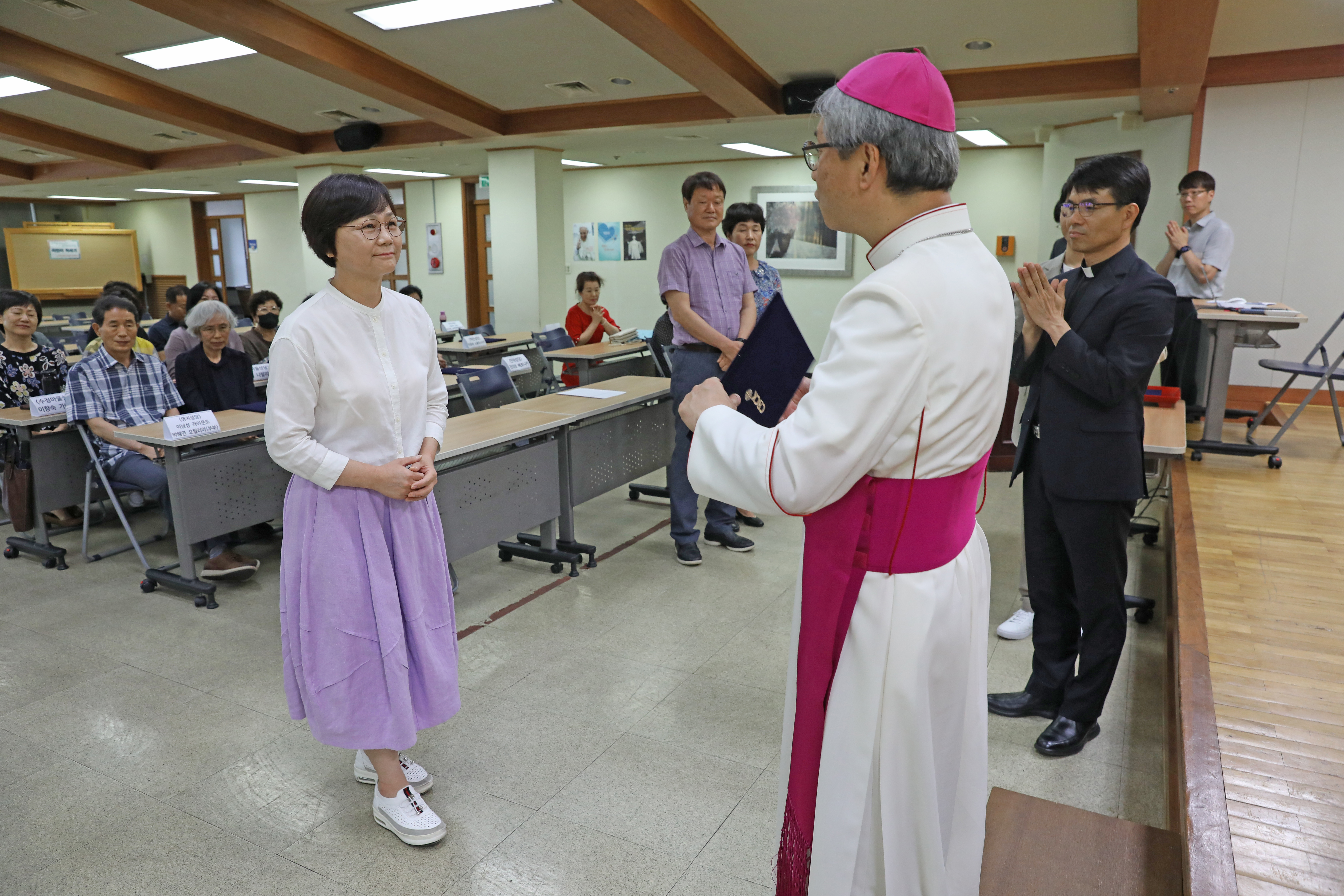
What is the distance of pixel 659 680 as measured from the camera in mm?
3045

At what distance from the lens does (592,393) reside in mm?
4676

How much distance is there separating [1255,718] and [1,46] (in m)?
8.69

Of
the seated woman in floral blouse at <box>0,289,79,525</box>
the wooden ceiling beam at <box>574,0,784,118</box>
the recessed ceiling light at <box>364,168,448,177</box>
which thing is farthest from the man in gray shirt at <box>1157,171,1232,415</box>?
the recessed ceiling light at <box>364,168,448,177</box>

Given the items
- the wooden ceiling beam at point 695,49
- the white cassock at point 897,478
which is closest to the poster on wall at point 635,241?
the wooden ceiling beam at point 695,49

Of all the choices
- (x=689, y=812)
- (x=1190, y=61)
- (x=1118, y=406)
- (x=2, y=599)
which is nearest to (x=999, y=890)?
(x=689, y=812)

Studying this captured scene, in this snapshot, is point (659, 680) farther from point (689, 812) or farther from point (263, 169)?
point (263, 169)

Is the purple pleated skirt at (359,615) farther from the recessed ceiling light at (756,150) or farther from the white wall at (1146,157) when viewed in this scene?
the recessed ceiling light at (756,150)

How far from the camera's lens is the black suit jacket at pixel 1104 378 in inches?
86.5

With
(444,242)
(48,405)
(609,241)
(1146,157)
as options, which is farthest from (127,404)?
(444,242)

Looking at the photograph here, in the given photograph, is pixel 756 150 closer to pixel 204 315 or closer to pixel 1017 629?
pixel 204 315

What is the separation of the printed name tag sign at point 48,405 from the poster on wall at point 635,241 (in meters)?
8.91

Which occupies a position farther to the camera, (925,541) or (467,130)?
(467,130)

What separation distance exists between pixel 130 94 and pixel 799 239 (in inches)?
300

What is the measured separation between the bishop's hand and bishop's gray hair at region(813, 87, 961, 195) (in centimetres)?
37
